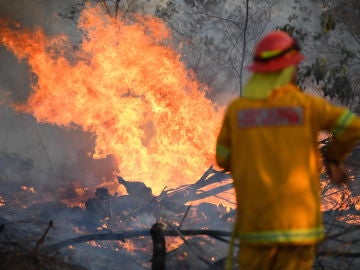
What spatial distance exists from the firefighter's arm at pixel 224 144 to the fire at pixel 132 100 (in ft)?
23.1

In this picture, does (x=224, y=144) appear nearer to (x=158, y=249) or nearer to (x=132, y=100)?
(x=158, y=249)

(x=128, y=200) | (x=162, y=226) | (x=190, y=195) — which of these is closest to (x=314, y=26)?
(x=190, y=195)

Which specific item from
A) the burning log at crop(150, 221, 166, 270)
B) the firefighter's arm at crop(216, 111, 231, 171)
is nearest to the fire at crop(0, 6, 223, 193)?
the burning log at crop(150, 221, 166, 270)

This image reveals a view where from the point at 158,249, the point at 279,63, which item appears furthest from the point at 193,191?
the point at 279,63

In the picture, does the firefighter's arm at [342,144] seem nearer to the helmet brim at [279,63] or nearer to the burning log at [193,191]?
the helmet brim at [279,63]

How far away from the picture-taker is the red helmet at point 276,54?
259 centimetres

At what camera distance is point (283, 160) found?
2.46 metres

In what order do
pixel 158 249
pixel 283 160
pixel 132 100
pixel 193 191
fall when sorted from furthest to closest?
1. pixel 132 100
2. pixel 193 191
3. pixel 158 249
4. pixel 283 160

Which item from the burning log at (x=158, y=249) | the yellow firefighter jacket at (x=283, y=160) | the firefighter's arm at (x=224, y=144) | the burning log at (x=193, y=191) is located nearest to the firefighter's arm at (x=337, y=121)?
the yellow firefighter jacket at (x=283, y=160)

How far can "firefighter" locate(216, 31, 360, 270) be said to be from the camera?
2.46 m

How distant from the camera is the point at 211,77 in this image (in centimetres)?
1538

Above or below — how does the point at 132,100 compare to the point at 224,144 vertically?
above

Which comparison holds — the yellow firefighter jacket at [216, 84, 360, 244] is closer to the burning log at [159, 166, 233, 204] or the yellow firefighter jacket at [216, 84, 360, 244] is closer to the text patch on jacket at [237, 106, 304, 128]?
the text patch on jacket at [237, 106, 304, 128]

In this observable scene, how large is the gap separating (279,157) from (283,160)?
0.09 ft
